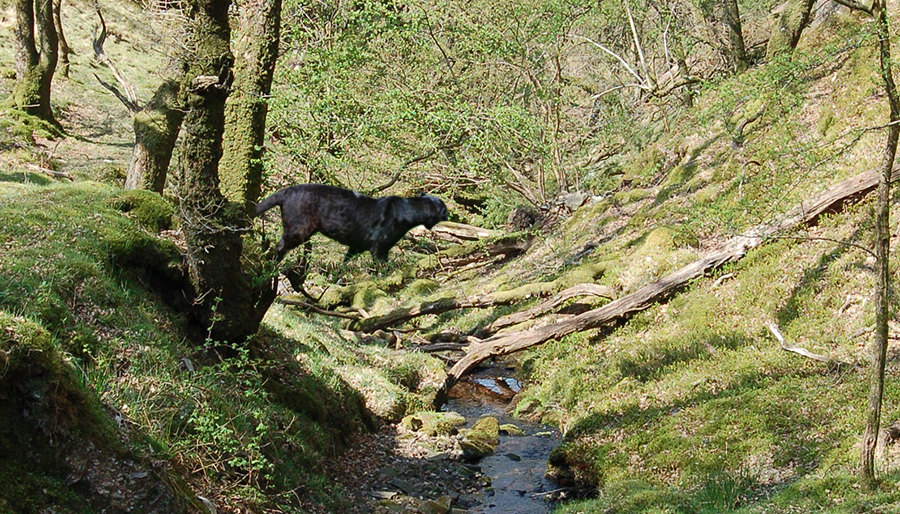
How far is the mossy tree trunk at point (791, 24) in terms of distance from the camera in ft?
65.7

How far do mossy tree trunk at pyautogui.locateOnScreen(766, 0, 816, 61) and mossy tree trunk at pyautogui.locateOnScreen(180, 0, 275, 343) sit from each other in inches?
646

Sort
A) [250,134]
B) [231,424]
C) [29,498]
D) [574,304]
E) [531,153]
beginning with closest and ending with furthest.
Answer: [29,498] < [231,424] < [250,134] < [574,304] < [531,153]

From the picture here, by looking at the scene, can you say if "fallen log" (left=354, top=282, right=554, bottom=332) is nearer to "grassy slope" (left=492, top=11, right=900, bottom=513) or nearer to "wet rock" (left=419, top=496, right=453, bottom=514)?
"grassy slope" (left=492, top=11, right=900, bottom=513)

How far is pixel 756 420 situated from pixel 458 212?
15.5 metres

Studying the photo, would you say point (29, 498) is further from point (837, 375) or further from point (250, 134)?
point (837, 375)

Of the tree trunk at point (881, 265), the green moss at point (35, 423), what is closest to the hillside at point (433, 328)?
the green moss at point (35, 423)

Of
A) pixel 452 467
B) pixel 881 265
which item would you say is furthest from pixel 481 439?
pixel 881 265

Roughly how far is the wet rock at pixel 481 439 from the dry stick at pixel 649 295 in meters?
1.55

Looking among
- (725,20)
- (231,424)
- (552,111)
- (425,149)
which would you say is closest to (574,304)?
(425,149)

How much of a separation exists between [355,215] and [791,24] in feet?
63.5

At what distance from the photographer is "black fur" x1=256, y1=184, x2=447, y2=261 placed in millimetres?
4953

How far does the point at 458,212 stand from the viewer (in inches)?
984

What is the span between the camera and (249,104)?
33.5ft

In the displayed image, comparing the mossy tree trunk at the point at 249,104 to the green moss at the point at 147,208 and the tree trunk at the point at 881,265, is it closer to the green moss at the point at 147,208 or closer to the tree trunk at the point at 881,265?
the green moss at the point at 147,208
